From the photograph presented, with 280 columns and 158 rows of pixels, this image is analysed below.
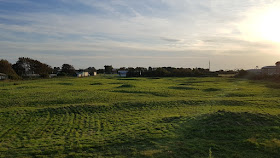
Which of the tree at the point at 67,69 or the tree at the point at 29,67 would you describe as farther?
the tree at the point at 67,69

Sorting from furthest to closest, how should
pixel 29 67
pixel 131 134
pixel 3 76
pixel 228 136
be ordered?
1. pixel 29 67
2. pixel 3 76
3. pixel 131 134
4. pixel 228 136

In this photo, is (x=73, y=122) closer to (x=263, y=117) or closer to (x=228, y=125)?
(x=228, y=125)

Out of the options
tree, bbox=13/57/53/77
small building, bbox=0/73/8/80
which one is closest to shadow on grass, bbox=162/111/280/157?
small building, bbox=0/73/8/80

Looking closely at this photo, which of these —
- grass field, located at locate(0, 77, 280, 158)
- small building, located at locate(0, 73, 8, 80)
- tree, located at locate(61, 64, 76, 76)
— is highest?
tree, located at locate(61, 64, 76, 76)

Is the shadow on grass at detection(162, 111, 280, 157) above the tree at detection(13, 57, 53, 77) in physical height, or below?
below

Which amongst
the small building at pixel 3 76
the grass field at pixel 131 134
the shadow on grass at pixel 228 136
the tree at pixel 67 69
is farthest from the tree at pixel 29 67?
the shadow on grass at pixel 228 136

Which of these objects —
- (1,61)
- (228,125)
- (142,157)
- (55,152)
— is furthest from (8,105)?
(1,61)

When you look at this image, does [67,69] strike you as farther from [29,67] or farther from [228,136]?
[228,136]

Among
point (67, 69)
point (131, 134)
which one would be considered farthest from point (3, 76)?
point (131, 134)

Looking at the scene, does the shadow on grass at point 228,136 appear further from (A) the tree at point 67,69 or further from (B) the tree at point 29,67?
(A) the tree at point 67,69

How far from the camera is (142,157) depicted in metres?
8.76

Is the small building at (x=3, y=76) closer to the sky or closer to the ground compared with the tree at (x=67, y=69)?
closer to the ground

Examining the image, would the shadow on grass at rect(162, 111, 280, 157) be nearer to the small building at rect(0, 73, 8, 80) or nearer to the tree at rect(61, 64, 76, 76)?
the small building at rect(0, 73, 8, 80)

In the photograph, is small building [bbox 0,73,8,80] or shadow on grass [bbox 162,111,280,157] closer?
shadow on grass [bbox 162,111,280,157]
